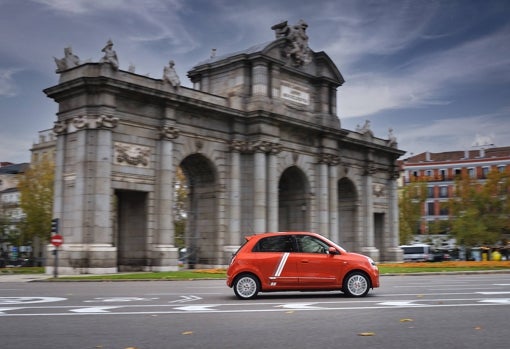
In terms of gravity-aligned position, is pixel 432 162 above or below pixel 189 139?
above

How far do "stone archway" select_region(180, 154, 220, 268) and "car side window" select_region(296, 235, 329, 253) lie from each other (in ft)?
77.1

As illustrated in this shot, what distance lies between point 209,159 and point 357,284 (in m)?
24.6

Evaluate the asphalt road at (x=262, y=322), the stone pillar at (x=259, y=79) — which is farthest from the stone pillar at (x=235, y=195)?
the asphalt road at (x=262, y=322)

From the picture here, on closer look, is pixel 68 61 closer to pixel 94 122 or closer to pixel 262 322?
pixel 94 122

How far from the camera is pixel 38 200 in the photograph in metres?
54.1

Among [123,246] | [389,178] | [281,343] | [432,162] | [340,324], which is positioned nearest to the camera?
[281,343]

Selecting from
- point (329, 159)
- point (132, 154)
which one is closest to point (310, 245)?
point (132, 154)

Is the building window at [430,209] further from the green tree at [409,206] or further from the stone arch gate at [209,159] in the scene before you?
the stone arch gate at [209,159]

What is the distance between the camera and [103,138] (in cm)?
3328

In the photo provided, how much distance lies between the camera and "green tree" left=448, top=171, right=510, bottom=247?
63.6m

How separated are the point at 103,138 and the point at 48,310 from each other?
20.8 m

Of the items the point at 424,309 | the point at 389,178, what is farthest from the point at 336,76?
the point at 424,309

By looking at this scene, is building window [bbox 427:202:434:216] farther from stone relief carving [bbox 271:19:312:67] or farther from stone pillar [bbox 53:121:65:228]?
stone pillar [bbox 53:121:65:228]

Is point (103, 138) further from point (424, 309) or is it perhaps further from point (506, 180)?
point (506, 180)
